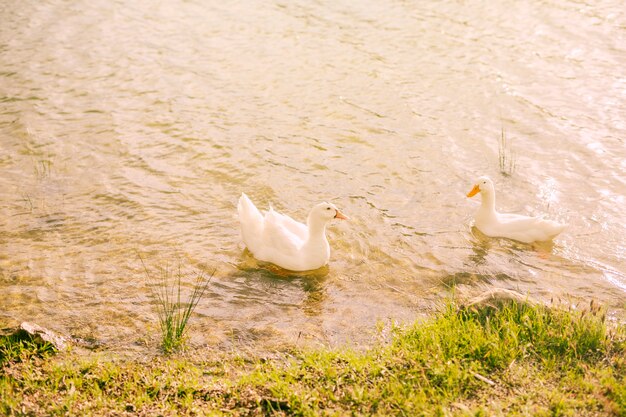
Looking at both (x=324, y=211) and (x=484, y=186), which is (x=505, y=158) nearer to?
(x=484, y=186)

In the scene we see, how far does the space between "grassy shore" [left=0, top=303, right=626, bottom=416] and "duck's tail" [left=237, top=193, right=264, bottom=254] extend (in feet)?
7.44

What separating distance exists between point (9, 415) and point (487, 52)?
1158 cm

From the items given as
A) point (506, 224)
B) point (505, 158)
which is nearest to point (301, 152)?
point (505, 158)

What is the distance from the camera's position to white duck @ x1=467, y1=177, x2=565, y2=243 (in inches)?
312

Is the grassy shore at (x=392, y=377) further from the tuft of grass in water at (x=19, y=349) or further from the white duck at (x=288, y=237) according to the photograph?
the white duck at (x=288, y=237)

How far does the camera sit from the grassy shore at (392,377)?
4.84 m

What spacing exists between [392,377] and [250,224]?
127 inches

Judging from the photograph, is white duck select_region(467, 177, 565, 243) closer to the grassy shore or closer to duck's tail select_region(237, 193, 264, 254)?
the grassy shore

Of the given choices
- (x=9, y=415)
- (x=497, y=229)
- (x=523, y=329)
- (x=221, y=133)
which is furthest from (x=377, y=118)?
(x=9, y=415)

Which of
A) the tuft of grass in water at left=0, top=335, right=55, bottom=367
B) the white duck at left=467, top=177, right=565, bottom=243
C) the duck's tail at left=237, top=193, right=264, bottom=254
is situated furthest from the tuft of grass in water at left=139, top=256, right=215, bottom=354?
the white duck at left=467, top=177, right=565, bottom=243

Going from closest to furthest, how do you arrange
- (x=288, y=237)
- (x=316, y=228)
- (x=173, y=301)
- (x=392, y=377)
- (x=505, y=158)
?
1. (x=392, y=377)
2. (x=173, y=301)
3. (x=316, y=228)
4. (x=288, y=237)
5. (x=505, y=158)

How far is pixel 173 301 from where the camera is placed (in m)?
6.64

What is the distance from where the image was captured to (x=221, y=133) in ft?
35.1

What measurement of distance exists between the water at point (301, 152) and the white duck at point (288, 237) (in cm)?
19
